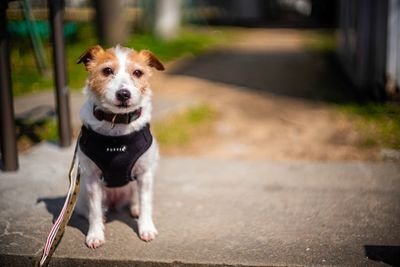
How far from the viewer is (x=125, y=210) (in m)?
3.97

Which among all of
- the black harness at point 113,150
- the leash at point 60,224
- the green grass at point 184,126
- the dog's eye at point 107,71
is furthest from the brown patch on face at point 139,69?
the green grass at point 184,126

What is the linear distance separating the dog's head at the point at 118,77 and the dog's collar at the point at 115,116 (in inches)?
3.9

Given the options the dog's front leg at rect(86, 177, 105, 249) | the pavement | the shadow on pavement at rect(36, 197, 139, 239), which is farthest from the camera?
the shadow on pavement at rect(36, 197, 139, 239)

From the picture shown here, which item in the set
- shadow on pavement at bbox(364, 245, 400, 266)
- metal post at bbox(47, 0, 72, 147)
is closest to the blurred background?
metal post at bbox(47, 0, 72, 147)

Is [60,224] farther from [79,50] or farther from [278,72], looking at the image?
[79,50]

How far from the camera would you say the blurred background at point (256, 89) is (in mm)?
6141

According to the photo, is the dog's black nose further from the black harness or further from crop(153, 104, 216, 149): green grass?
crop(153, 104, 216, 149): green grass

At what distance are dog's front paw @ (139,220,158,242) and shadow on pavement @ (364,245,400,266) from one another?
141 centimetres

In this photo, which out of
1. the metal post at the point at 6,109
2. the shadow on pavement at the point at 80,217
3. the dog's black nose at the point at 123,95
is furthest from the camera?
the metal post at the point at 6,109

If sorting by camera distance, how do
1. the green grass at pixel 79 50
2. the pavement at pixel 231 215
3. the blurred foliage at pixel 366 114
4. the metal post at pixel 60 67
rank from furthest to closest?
the green grass at pixel 79 50 < the blurred foliage at pixel 366 114 < the metal post at pixel 60 67 < the pavement at pixel 231 215

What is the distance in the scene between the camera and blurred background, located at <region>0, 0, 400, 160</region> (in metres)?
6.14

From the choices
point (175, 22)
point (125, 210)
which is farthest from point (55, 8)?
point (175, 22)

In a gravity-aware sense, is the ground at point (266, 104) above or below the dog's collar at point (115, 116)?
below

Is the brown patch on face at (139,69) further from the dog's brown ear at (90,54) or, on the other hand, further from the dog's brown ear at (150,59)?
the dog's brown ear at (90,54)
